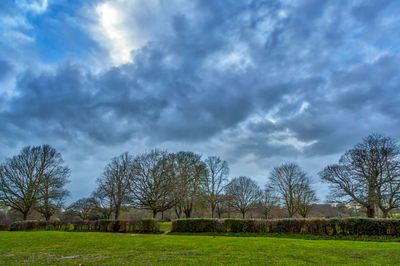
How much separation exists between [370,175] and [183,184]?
82.4 feet

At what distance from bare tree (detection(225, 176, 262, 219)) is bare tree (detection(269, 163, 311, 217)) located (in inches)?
294

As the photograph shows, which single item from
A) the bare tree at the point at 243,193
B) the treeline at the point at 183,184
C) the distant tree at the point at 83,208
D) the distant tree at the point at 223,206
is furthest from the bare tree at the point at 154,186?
the bare tree at the point at 243,193

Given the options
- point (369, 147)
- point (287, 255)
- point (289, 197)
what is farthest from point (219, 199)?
point (287, 255)

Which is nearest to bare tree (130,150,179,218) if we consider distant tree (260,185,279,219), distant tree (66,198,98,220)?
distant tree (66,198,98,220)

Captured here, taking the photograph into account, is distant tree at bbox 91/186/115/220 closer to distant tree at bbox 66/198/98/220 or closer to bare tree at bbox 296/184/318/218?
distant tree at bbox 66/198/98/220

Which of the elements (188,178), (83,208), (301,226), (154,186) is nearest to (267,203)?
(188,178)

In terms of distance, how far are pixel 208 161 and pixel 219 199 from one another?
802 cm

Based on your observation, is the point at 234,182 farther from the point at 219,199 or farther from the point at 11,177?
the point at 11,177

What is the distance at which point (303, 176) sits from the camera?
138ft

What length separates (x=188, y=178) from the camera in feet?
124

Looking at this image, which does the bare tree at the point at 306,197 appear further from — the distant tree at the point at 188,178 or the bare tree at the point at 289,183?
the distant tree at the point at 188,178

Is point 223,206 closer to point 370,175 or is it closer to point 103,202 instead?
point 103,202

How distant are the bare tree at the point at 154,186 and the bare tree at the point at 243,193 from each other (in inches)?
623

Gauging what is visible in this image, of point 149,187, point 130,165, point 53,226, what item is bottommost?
point 53,226
